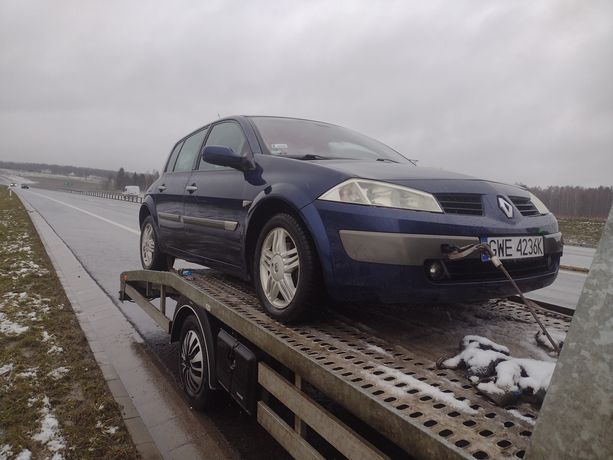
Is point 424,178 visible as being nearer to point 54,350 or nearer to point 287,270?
point 287,270

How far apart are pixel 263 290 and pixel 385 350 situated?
37.1 inches

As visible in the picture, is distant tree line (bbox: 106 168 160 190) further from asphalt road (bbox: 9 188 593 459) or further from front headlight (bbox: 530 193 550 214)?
front headlight (bbox: 530 193 550 214)

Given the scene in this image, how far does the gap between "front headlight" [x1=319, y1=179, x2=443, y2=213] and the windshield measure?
735mm

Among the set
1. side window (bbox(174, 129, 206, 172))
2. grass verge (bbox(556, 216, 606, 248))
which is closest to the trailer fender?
side window (bbox(174, 129, 206, 172))

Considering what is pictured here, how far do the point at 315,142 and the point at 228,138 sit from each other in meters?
0.85

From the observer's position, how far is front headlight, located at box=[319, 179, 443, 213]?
7.79ft

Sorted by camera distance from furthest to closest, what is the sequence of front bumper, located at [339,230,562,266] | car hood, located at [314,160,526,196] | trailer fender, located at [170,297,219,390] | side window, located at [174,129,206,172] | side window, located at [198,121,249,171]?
side window, located at [174,129,206,172], side window, located at [198,121,249,171], trailer fender, located at [170,297,219,390], car hood, located at [314,160,526,196], front bumper, located at [339,230,562,266]

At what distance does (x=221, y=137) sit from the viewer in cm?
416

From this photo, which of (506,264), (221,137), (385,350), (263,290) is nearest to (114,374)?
(263,290)

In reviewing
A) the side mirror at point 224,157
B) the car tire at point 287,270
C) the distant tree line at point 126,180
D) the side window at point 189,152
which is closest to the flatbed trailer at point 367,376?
the car tire at point 287,270

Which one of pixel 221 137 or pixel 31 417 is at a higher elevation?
pixel 221 137

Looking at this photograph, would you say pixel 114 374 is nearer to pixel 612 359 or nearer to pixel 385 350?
pixel 385 350

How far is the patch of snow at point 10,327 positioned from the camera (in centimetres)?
471

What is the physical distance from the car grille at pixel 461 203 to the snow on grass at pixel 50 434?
2.57m
